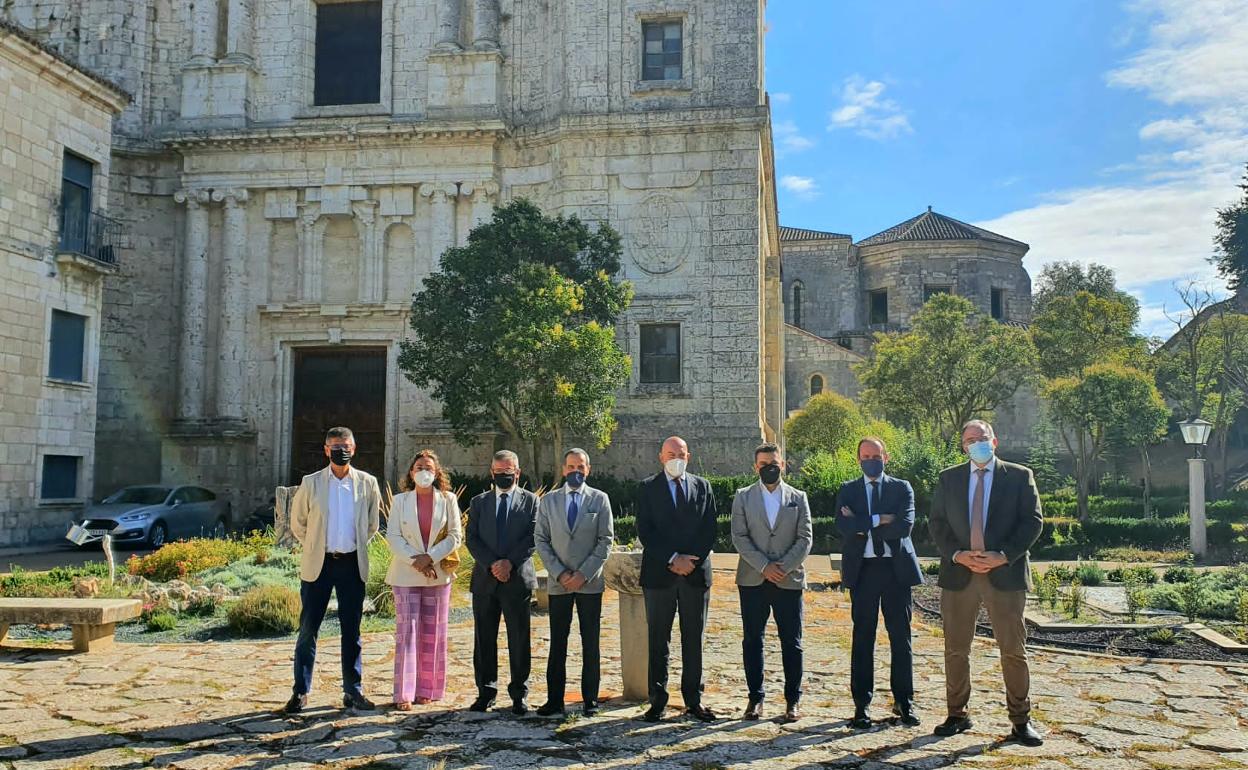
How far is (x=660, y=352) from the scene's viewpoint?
23.3 meters

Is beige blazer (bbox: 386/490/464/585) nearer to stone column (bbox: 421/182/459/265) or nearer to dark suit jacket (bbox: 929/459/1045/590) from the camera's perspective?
dark suit jacket (bbox: 929/459/1045/590)

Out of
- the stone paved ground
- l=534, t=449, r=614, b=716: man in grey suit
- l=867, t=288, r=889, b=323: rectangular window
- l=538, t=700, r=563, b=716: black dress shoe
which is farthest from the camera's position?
l=867, t=288, r=889, b=323: rectangular window

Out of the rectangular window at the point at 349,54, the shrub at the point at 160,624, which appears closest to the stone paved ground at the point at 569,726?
the shrub at the point at 160,624

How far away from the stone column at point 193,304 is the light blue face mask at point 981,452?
21.7m

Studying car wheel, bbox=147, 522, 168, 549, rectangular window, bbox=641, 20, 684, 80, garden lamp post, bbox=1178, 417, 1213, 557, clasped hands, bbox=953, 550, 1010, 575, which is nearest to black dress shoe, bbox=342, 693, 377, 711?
clasped hands, bbox=953, 550, 1010, 575

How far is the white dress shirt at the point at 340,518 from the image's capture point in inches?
277

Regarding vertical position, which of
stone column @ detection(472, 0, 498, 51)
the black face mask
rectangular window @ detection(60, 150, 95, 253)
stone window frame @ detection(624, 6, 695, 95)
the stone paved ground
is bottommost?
the stone paved ground

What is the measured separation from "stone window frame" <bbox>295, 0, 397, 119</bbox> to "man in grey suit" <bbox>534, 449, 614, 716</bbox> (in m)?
20.4

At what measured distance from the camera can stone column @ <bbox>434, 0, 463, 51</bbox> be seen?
25.0 metres

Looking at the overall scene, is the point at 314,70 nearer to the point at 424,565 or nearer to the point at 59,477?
the point at 59,477

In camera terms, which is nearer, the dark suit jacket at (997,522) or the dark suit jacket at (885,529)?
the dark suit jacket at (997,522)

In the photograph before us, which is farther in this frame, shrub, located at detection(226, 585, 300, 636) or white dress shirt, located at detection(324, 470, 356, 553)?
shrub, located at detection(226, 585, 300, 636)

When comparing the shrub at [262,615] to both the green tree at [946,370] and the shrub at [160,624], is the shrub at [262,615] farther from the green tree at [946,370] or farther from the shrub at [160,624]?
the green tree at [946,370]

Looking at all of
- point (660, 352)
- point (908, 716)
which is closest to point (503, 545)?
point (908, 716)
